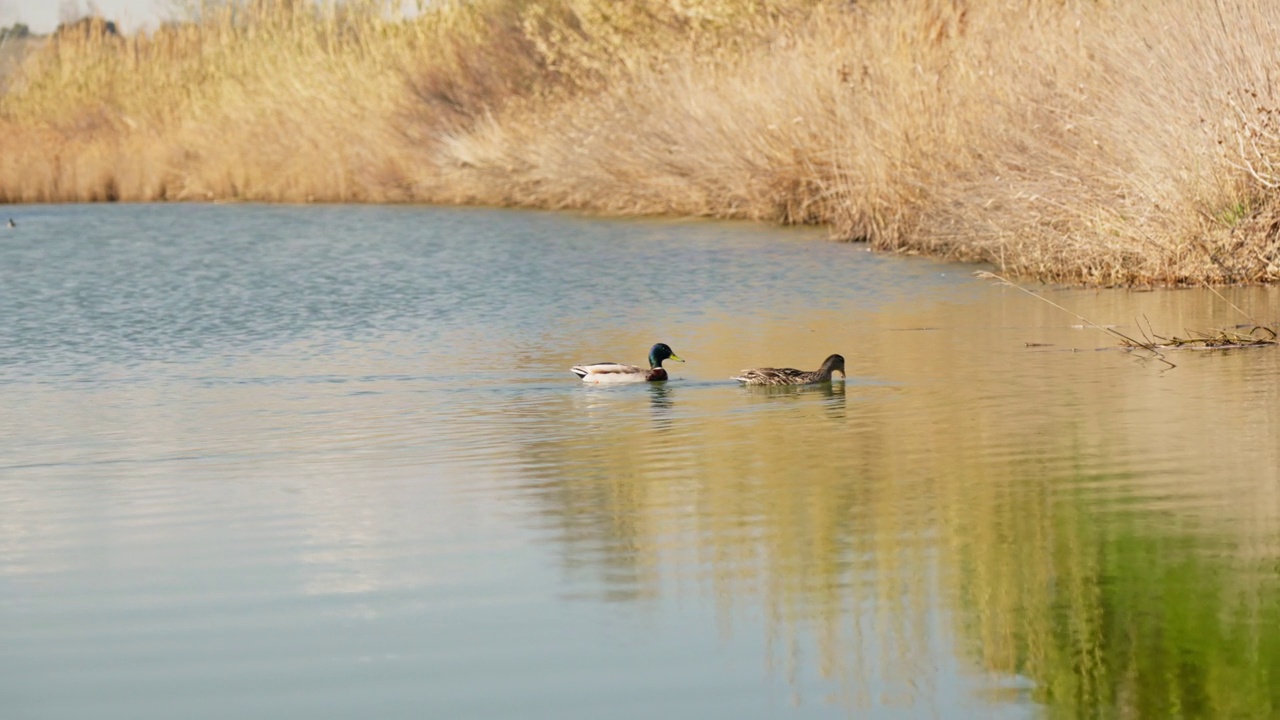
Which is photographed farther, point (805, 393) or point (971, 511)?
point (805, 393)

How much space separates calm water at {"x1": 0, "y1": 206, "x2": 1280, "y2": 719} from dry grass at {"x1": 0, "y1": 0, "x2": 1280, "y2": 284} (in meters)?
1.06

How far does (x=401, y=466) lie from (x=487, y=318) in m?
6.67

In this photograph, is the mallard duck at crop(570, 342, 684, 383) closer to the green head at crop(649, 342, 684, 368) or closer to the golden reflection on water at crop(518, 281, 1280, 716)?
the green head at crop(649, 342, 684, 368)

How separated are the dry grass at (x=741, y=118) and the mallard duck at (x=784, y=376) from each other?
4102mm

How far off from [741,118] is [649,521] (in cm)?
1591

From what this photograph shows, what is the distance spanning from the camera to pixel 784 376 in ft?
32.6

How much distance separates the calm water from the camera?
480 cm

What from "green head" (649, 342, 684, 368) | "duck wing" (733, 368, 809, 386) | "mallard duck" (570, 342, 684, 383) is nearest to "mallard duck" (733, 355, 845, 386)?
"duck wing" (733, 368, 809, 386)

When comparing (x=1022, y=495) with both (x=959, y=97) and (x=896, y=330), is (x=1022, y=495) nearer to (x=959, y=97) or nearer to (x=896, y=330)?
(x=896, y=330)

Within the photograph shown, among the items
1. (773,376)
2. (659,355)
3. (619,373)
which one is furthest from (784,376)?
(659,355)

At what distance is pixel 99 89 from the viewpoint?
125 feet

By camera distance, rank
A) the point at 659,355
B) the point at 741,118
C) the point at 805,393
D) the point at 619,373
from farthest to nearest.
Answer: the point at 741,118 < the point at 659,355 < the point at 619,373 < the point at 805,393

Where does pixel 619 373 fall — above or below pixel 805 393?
above

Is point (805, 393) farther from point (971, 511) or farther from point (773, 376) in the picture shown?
point (971, 511)
